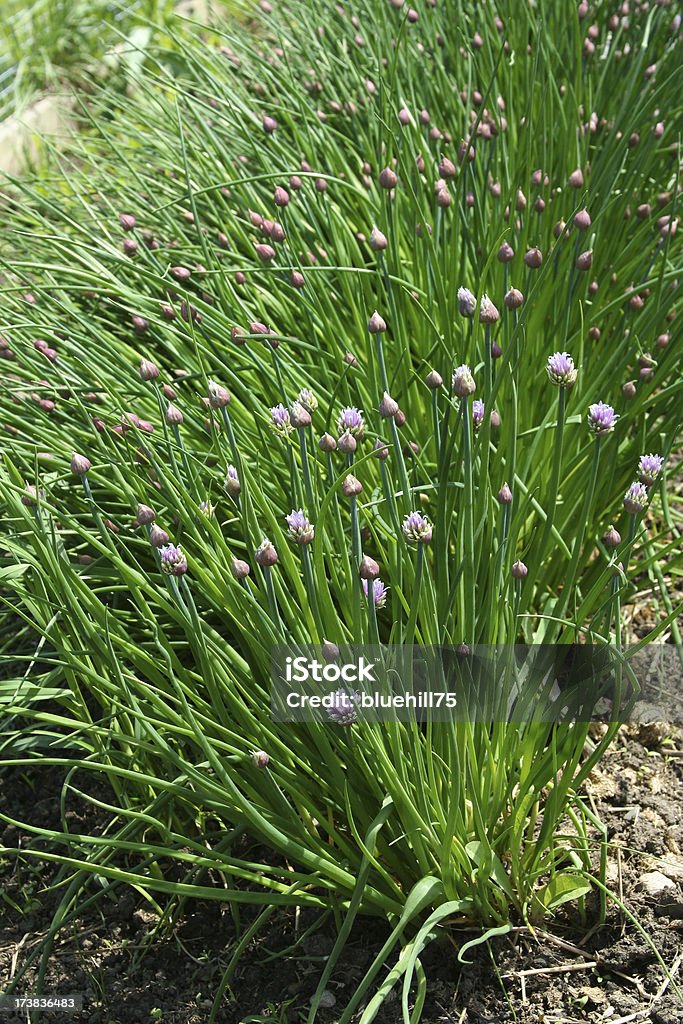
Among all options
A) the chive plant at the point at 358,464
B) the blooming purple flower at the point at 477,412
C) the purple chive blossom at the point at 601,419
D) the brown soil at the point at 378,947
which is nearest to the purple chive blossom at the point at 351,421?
the chive plant at the point at 358,464

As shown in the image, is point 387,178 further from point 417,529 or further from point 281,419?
point 417,529

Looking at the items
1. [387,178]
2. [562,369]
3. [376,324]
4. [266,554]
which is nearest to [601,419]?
[562,369]

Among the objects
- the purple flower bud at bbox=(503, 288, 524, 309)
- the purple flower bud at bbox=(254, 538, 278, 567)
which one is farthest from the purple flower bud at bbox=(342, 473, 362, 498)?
the purple flower bud at bbox=(503, 288, 524, 309)

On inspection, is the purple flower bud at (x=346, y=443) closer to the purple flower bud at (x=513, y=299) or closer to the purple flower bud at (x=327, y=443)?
the purple flower bud at (x=327, y=443)

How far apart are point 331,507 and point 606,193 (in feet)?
3.43

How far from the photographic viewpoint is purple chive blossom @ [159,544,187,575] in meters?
1.40

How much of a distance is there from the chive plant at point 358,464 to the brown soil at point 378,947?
8cm

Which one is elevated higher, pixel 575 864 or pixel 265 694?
pixel 265 694

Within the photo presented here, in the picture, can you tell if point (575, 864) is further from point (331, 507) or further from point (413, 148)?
point (413, 148)

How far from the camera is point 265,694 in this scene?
160cm

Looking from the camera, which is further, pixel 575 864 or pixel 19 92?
pixel 19 92

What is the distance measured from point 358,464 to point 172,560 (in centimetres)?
31

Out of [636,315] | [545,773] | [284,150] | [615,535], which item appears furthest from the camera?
[284,150]

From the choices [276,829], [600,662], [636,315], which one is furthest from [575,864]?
[636,315]
